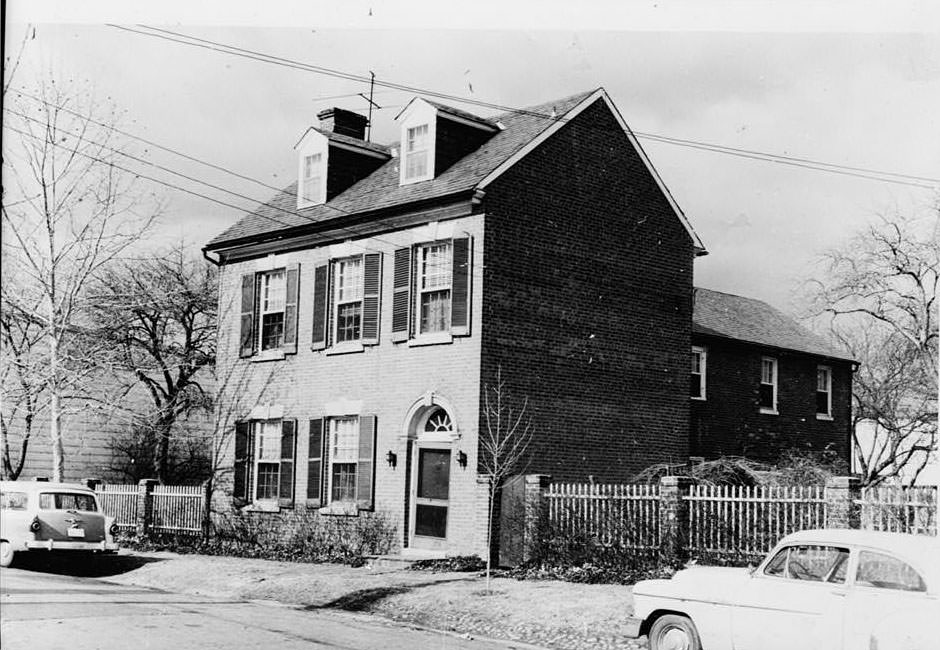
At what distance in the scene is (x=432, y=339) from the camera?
20.5 meters

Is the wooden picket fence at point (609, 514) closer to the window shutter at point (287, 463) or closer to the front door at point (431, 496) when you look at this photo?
the front door at point (431, 496)

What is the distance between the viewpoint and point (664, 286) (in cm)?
2358

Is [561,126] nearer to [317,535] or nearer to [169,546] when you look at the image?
[317,535]

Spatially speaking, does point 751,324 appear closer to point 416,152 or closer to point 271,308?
point 416,152

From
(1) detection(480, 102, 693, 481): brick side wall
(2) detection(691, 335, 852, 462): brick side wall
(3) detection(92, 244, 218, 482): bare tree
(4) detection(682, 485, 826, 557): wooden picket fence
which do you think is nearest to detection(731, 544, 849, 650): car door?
(4) detection(682, 485, 826, 557): wooden picket fence

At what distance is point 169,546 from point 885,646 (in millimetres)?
18036

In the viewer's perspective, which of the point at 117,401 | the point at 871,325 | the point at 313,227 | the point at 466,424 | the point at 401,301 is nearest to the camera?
the point at 466,424

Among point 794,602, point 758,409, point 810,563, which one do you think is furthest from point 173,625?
point 758,409

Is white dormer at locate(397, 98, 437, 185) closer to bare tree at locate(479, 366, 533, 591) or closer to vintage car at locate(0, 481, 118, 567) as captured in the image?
bare tree at locate(479, 366, 533, 591)

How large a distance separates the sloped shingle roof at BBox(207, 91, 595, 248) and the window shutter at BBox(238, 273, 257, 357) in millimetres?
1055

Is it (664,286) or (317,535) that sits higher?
(664,286)

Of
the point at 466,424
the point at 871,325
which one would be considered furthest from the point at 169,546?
the point at 871,325

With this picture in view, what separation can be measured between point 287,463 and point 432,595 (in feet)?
26.7

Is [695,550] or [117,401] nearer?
[695,550]
